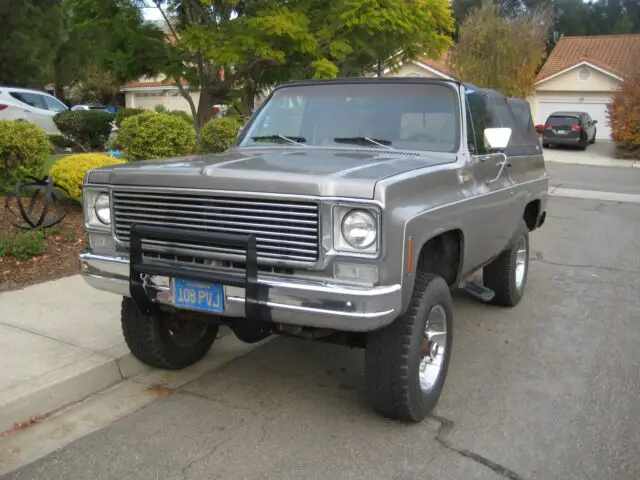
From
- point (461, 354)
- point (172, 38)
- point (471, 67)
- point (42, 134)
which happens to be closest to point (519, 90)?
point (471, 67)

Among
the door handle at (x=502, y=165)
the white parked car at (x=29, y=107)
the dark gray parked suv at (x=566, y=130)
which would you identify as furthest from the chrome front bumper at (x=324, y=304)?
the dark gray parked suv at (x=566, y=130)

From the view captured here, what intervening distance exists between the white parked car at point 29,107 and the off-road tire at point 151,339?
14815 millimetres

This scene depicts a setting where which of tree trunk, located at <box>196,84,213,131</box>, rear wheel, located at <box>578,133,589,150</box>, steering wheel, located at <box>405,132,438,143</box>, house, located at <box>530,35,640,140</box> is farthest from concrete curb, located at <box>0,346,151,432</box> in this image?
house, located at <box>530,35,640,140</box>

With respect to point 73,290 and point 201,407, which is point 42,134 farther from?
point 201,407

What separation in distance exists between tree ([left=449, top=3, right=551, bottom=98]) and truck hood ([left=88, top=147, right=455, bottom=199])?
29.0 metres

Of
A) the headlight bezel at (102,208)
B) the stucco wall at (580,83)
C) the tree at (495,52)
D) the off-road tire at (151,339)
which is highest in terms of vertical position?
the tree at (495,52)

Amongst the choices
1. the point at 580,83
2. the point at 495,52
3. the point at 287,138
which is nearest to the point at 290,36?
the point at 287,138

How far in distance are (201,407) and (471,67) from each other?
30.4 m

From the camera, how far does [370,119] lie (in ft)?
15.4

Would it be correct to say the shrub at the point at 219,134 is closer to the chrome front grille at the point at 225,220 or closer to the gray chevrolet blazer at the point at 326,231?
the gray chevrolet blazer at the point at 326,231

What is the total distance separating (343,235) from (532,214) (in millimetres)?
3951

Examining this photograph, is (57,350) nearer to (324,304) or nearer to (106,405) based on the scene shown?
(106,405)

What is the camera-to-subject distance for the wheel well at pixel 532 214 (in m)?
6.49

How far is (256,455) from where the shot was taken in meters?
3.46
